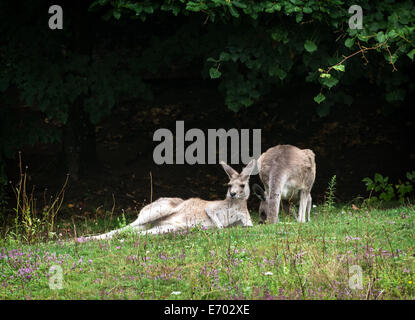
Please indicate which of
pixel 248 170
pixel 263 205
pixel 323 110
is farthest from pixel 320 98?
pixel 263 205

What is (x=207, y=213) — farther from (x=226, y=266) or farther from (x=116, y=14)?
(x=116, y=14)

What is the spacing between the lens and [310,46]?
1034 cm

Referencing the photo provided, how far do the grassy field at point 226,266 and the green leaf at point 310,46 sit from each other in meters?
3.49

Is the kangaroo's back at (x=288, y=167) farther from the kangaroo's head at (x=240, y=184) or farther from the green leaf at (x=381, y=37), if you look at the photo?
the green leaf at (x=381, y=37)

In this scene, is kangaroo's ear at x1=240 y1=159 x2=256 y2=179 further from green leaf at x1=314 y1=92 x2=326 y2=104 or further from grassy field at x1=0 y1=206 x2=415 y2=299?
grassy field at x1=0 y1=206 x2=415 y2=299

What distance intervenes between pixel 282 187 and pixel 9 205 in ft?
20.7

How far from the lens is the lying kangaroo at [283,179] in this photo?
9.71 m

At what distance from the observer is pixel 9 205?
42.3ft

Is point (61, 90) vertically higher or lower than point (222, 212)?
higher

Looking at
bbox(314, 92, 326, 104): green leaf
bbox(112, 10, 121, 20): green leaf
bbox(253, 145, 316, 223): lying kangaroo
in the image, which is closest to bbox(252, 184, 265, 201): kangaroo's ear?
bbox(253, 145, 316, 223): lying kangaroo

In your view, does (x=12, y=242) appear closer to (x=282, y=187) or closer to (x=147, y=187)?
(x=282, y=187)

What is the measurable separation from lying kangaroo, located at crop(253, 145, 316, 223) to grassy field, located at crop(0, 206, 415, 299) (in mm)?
1580

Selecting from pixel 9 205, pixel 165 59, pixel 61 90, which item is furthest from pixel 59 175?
pixel 165 59
